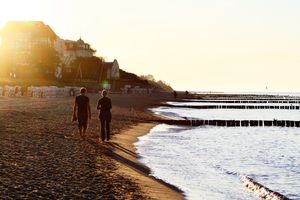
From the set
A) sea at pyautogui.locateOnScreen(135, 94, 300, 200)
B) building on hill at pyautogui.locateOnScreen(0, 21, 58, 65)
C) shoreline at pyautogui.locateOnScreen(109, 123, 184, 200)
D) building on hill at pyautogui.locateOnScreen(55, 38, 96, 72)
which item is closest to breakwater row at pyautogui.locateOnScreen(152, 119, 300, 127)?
sea at pyautogui.locateOnScreen(135, 94, 300, 200)

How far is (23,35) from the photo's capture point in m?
132

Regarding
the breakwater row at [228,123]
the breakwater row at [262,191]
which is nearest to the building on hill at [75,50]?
the breakwater row at [228,123]

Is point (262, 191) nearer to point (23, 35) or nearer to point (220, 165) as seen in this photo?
point (220, 165)

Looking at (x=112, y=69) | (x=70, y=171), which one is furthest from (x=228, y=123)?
(x=112, y=69)

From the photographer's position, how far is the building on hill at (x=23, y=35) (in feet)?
431

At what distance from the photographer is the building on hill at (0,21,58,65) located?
431 ft

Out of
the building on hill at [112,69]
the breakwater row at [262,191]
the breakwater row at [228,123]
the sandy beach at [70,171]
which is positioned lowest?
the breakwater row at [228,123]

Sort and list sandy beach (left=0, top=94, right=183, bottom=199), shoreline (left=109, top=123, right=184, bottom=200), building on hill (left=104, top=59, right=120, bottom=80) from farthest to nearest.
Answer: building on hill (left=104, top=59, right=120, bottom=80)
shoreline (left=109, top=123, right=184, bottom=200)
sandy beach (left=0, top=94, right=183, bottom=199)

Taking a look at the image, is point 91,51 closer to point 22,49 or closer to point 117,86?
point 117,86

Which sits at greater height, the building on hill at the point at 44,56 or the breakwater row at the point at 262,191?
the building on hill at the point at 44,56

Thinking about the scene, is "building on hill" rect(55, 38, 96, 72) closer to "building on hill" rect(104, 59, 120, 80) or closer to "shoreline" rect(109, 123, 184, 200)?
"building on hill" rect(104, 59, 120, 80)

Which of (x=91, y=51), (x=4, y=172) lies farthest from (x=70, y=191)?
(x=91, y=51)

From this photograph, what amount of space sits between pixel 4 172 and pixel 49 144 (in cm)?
656

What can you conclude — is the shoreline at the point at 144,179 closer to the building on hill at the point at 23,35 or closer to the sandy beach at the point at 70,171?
the sandy beach at the point at 70,171
